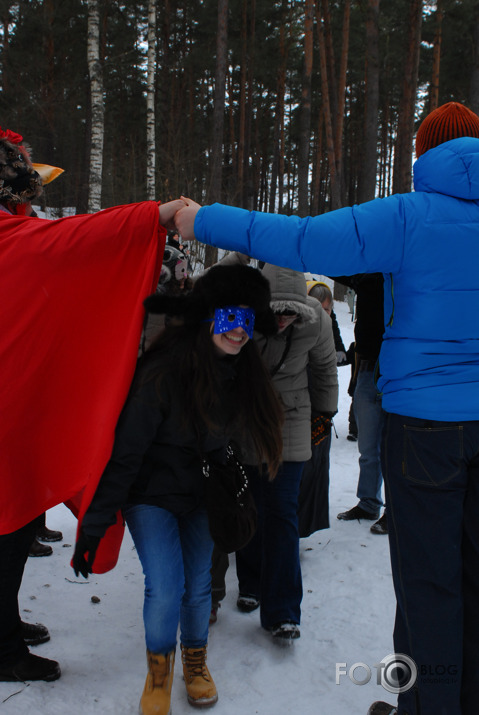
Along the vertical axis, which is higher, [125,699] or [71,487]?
[71,487]

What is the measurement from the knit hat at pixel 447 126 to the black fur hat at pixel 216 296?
2.75 ft

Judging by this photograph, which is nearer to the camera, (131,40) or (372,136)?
(372,136)

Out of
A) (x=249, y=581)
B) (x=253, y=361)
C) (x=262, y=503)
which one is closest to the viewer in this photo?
(x=253, y=361)

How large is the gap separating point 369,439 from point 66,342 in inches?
114

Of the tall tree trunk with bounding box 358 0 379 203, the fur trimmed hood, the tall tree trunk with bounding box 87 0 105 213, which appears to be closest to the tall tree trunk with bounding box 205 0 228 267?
the tall tree trunk with bounding box 358 0 379 203

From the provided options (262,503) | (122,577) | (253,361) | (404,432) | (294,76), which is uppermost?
(294,76)

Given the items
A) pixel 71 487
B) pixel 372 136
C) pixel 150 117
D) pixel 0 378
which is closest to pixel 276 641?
pixel 71 487

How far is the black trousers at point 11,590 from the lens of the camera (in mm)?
2469

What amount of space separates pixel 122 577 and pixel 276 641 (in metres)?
1.16

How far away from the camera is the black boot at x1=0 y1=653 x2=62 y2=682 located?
8.19 feet

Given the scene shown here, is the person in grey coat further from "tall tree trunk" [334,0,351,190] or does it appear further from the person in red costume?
"tall tree trunk" [334,0,351,190]

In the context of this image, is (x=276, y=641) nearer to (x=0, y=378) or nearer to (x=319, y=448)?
(x=319, y=448)

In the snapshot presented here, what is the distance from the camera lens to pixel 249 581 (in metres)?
3.41

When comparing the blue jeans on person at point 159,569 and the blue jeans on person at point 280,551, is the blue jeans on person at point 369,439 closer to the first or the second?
the blue jeans on person at point 280,551
